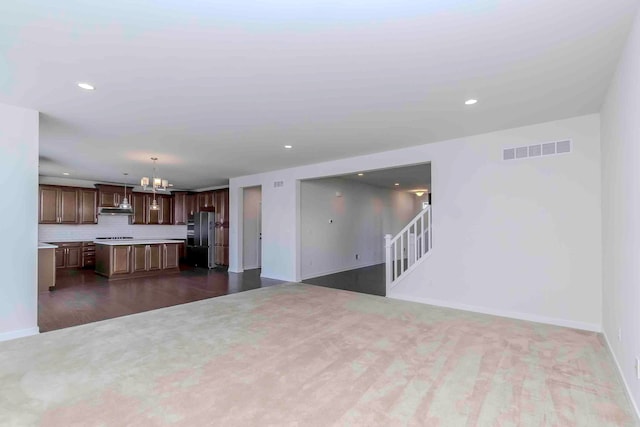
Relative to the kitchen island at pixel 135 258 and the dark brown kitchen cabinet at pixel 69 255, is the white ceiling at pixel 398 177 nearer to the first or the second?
the kitchen island at pixel 135 258

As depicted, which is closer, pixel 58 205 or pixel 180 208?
pixel 58 205

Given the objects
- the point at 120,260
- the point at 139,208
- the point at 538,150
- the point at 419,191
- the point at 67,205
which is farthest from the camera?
the point at 419,191

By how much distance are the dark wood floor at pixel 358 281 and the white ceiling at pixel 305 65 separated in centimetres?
306

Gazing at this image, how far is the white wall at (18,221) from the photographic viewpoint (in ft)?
10.9

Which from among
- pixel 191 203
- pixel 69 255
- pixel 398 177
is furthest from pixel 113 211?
pixel 398 177

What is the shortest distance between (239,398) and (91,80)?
118 inches

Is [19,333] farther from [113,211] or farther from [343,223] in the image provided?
[113,211]

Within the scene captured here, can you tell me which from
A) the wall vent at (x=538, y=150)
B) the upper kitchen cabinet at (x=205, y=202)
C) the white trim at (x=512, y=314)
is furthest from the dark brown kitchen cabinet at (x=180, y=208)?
the wall vent at (x=538, y=150)

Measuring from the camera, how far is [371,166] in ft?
18.6

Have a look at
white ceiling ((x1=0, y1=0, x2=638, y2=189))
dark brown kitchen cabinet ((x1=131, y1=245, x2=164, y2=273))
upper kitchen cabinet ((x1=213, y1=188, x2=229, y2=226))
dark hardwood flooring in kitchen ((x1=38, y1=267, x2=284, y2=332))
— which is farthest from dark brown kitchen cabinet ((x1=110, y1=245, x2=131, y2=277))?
white ceiling ((x1=0, y1=0, x2=638, y2=189))

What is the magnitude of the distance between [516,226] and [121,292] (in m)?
6.72

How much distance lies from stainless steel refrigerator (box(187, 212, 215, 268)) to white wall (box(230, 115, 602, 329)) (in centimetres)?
606

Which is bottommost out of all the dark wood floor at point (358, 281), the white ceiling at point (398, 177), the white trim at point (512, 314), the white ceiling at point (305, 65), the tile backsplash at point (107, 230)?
the dark wood floor at point (358, 281)

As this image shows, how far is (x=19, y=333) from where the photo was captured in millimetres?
3404
